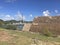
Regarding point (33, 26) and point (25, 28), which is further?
point (25, 28)

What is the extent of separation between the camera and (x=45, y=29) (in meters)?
29.0

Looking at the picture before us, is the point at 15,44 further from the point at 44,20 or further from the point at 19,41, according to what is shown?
the point at 44,20

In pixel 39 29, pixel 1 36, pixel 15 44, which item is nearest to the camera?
pixel 15 44

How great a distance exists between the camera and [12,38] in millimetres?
20625

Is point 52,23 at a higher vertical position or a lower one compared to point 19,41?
higher

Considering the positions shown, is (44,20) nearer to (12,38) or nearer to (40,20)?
(40,20)

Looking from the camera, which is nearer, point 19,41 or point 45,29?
point 19,41

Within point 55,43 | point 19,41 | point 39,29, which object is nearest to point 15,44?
point 19,41

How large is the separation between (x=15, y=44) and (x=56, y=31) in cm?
1264

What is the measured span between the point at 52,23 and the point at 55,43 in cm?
1026

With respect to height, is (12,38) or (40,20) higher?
(40,20)

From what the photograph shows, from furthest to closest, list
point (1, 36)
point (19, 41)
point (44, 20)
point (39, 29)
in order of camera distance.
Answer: point (44, 20)
point (39, 29)
point (1, 36)
point (19, 41)

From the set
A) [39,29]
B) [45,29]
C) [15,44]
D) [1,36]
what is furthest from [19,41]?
[39,29]

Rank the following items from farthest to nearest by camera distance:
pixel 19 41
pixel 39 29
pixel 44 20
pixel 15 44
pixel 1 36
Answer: pixel 44 20 < pixel 39 29 < pixel 1 36 < pixel 19 41 < pixel 15 44
